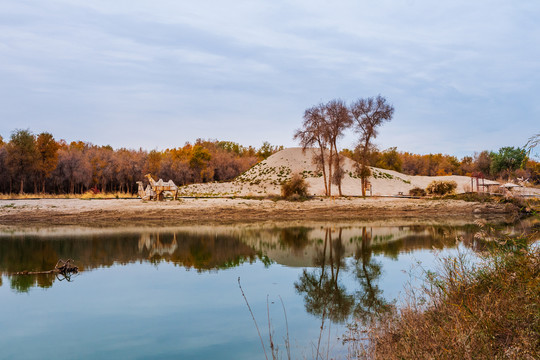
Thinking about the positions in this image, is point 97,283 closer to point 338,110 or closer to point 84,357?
point 84,357

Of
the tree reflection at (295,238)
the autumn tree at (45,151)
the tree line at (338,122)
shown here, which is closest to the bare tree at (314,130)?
the tree line at (338,122)

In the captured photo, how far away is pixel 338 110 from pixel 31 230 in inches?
1109

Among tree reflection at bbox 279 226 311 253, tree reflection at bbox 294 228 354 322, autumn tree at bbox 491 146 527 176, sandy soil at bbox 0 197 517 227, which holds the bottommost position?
tree reflection at bbox 294 228 354 322

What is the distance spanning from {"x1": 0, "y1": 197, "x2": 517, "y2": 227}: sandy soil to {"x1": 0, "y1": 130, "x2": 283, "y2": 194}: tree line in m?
15.3

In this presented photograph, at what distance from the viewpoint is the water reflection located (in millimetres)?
11888

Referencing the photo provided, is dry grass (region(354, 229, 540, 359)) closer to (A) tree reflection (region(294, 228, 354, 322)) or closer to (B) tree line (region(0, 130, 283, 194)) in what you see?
(A) tree reflection (region(294, 228, 354, 322))

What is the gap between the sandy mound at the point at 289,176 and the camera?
49688 millimetres

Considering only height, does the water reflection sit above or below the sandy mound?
below

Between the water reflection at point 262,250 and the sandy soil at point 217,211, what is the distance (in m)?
6.43

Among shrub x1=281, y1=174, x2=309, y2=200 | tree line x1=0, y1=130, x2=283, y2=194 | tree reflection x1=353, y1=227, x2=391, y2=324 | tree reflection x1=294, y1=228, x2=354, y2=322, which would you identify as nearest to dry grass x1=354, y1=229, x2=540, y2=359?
tree reflection x1=294, y1=228, x2=354, y2=322

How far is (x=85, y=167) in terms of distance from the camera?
6488cm

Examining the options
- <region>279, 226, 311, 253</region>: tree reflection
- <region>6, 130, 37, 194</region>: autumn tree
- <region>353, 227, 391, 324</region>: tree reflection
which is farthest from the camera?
<region>6, 130, 37, 194</region>: autumn tree

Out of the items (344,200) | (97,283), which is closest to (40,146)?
(344,200)

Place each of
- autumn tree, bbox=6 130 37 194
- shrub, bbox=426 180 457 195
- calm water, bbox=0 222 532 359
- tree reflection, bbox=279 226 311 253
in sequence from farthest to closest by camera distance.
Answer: autumn tree, bbox=6 130 37 194
shrub, bbox=426 180 457 195
tree reflection, bbox=279 226 311 253
calm water, bbox=0 222 532 359
